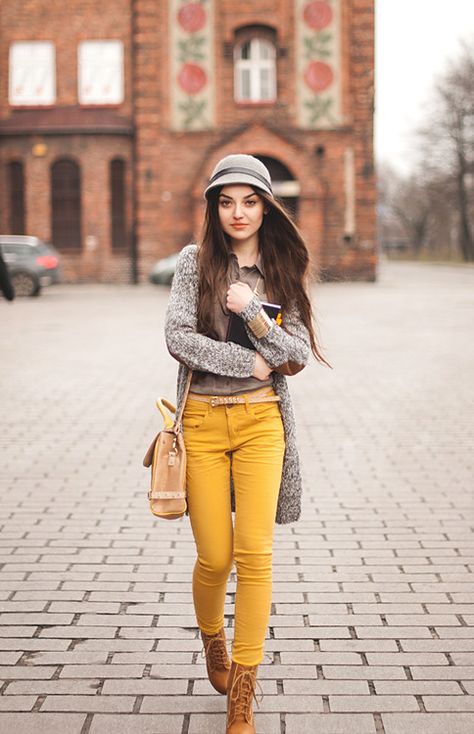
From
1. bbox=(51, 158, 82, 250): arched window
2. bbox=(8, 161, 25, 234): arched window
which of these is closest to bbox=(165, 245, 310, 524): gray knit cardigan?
bbox=(51, 158, 82, 250): arched window

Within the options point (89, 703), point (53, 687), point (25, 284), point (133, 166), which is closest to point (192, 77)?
point (133, 166)

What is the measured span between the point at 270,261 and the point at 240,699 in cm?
148

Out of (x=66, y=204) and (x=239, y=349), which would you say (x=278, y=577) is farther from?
(x=66, y=204)

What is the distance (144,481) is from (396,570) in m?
2.60

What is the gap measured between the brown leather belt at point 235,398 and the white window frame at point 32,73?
35.7 meters

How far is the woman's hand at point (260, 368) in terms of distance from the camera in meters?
3.60

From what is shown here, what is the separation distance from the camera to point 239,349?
3.57 m

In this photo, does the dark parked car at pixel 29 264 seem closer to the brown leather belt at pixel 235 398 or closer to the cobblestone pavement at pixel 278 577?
the cobblestone pavement at pixel 278 577

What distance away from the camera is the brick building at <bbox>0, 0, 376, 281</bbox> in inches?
1425

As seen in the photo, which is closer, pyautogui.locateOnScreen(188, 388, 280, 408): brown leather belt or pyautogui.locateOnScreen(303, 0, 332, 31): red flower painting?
pyautogui.locateOnScreen(188, 388, 280, 408): brown leather belt

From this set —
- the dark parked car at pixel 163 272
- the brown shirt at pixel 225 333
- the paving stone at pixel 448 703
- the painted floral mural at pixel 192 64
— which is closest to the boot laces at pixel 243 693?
the paving stone at pixel 448 703

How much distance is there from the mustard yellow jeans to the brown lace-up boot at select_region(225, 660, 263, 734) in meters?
0.04

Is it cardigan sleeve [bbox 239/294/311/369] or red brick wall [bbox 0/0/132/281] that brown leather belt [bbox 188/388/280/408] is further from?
red brick wall [bbox 0/0/132/281]

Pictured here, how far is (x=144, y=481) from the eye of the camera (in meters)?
7.50
